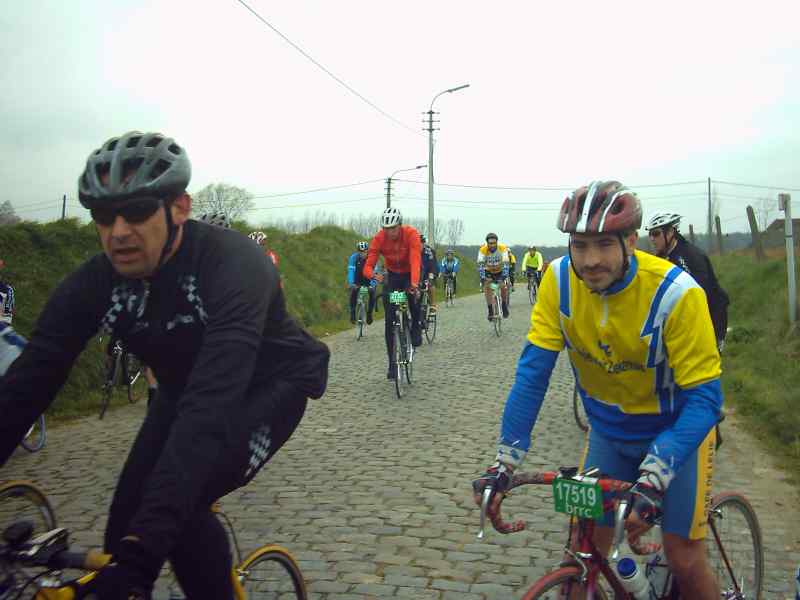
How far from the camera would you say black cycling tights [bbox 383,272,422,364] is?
10.9 m

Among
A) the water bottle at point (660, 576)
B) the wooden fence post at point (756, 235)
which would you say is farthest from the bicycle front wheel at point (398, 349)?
the wooden fence post at point (756, 235)

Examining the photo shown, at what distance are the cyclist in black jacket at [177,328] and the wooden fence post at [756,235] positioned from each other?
1891 cm

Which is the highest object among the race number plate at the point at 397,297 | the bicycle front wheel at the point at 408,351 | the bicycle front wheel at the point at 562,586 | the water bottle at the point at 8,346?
the water bottle at the point at 8,346

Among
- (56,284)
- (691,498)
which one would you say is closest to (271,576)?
(691,498)

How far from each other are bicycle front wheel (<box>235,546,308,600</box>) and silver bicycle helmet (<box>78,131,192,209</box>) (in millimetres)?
1387

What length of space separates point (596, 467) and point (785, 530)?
114 inches

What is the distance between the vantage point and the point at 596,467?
318 cm

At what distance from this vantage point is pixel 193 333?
2.51 m

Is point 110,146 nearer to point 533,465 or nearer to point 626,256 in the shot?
point 626,256

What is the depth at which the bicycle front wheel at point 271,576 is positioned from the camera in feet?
9.85

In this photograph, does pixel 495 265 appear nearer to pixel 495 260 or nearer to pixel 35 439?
pixel 495 260

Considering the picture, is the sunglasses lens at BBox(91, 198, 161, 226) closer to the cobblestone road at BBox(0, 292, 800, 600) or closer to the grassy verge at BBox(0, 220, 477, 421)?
the cobblestone road at BBox(0, 292, 800, 600)

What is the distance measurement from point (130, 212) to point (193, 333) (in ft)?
1.34

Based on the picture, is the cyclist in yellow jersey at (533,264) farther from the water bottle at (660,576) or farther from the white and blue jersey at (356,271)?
the water bottle at (660,576)
